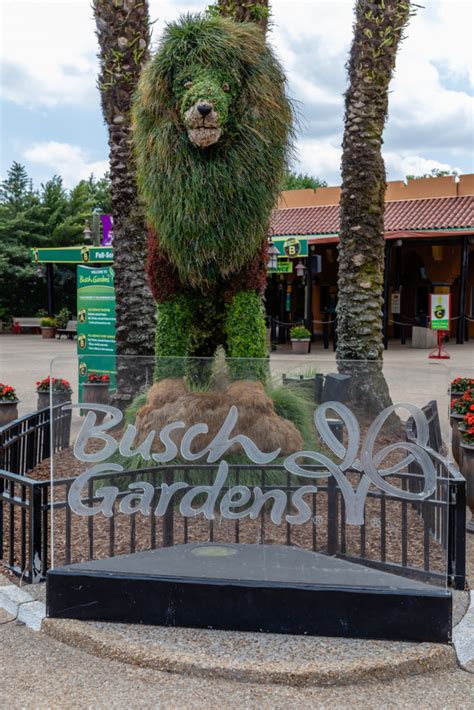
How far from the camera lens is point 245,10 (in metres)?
6.02

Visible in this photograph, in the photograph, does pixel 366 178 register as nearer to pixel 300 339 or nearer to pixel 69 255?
pixel 300 339

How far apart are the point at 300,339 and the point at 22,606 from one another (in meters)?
15.7

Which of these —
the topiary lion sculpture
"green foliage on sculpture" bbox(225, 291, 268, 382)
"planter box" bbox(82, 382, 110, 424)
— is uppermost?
the topiary lion sculpture

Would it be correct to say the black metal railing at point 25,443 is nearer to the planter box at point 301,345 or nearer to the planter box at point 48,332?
the planter box at point 301,345

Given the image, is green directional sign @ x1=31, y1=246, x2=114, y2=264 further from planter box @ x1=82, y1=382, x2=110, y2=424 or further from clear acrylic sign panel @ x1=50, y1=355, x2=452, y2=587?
clear acrylic sign panel @ x1=50, y1=355, x2=452, y2=587

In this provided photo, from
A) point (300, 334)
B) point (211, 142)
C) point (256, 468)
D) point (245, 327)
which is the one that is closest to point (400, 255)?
point (300, 334)

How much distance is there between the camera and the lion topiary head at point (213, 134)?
14.4ft

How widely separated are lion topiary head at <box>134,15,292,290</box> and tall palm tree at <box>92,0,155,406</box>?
9.15 ft

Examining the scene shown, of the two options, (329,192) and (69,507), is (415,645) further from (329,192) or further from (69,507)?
(329,192)

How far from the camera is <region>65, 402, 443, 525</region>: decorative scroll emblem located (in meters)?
3.46

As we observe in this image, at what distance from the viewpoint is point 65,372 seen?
146 inches

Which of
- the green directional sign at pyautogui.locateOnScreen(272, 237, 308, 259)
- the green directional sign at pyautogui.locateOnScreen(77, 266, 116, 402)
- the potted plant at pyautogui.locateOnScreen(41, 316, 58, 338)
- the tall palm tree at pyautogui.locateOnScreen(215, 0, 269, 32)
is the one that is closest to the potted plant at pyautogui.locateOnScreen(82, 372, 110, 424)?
A: the tall palm tree at pyautogui.locateOnScreen(215, 0, 269, 32)

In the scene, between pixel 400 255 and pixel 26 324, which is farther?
pixel 26 324

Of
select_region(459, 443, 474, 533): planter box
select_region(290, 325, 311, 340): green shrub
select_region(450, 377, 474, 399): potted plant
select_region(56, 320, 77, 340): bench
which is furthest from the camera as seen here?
select_region(56, 320, 77, 340): bench
